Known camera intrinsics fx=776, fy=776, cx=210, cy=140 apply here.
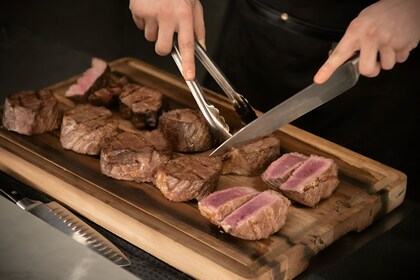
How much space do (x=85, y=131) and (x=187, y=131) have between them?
1.36ft

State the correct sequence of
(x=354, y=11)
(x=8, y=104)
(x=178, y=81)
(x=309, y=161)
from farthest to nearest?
(x=178, y=81), (x=354, y=11), (x=8, y=104), (x=309, y=161)

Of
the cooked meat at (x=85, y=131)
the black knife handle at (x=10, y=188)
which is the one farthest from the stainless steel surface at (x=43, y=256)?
the cooked meat at (x=85, y=131)

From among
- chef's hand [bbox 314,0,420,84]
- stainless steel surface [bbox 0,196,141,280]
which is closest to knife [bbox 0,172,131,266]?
stainless steel surface [bbox 0,196,141,280]

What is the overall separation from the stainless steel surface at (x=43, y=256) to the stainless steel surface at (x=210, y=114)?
0.96 meters

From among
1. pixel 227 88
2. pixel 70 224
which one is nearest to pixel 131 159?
pixel 70 224

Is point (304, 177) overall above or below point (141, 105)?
below

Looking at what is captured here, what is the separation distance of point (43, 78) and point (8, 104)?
152 cm

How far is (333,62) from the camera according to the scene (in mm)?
2723

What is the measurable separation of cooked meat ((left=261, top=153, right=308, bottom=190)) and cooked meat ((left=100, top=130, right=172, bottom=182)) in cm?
40

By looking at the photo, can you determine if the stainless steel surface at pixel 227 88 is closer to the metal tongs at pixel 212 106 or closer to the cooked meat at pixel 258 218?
the metal tongs at pixel 212 106

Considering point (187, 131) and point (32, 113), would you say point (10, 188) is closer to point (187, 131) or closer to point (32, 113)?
point (32, 113)

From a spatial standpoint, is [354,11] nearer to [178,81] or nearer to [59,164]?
[178,81]

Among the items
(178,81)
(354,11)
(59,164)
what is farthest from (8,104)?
(354,11)

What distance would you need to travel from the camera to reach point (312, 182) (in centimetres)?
288
